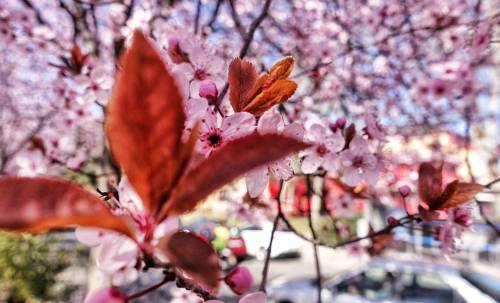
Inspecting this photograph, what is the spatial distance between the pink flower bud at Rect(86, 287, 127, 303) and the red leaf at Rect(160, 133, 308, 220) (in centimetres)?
21

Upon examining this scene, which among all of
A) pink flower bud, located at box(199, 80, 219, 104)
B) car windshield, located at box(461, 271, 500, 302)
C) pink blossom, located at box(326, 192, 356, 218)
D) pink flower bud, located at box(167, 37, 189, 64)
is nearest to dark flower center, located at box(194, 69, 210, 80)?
pink flower bud, located at box(167, 37, 189, 64)

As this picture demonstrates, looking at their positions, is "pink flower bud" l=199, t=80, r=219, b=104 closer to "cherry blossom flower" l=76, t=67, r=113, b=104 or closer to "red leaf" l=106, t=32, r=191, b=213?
"red leaf" l=106, t=32, r=191, b=213

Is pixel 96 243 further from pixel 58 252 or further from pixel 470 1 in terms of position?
pixel 58 252

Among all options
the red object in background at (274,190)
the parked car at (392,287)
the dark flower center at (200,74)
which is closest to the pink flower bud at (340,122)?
the red object in background at (274,190)

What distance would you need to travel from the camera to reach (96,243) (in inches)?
25.6

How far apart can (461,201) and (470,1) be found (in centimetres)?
454

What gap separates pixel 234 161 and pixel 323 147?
1040 mm

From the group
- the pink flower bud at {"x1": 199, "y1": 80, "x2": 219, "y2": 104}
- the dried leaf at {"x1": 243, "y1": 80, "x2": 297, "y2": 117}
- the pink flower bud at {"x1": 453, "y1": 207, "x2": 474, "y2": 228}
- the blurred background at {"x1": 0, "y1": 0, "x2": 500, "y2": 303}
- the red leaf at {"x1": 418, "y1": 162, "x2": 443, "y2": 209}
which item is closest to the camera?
the dried leaf at {"x1": 243, "y1": 80, "x2": 297, "y2": 117}

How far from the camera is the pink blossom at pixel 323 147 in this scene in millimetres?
1412

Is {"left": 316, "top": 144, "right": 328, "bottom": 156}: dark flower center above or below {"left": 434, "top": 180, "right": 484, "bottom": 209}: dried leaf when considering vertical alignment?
above

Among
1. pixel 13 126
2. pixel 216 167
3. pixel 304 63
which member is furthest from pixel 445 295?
pixel 13 126

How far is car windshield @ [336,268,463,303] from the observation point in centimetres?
440

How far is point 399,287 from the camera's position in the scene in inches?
174

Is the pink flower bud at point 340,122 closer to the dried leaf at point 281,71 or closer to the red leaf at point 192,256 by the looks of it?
the dried leaf at point 281,71
